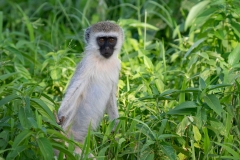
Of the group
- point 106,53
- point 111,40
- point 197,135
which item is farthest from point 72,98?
point 197,135

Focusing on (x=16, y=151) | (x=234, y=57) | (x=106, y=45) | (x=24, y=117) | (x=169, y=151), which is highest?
(x=106, y=45)

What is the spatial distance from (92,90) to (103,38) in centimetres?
68

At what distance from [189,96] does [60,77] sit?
5.01ft

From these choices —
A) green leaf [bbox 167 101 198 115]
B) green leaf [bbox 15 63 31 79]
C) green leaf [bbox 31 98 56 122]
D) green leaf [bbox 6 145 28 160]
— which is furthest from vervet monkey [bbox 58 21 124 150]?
green leaf [bbox 6 145 28 160]

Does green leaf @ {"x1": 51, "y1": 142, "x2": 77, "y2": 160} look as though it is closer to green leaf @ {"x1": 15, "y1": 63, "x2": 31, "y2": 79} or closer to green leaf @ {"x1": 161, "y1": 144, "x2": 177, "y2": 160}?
green leaf @ {"x1": 161, "y1": 144, "x2": 177, "y2": 160}

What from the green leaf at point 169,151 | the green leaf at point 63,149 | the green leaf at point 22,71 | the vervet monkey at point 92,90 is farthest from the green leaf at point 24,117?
the green leaf at point 22,71

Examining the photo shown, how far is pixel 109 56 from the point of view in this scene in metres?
6.79

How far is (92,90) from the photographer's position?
21.4 ft

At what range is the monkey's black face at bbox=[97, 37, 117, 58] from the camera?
6.75m

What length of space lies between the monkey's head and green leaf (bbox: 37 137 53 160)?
2.00 metres

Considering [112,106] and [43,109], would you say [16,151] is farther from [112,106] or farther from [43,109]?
[112,106]

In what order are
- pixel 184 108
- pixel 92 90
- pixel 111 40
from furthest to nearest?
pixel 111 40 < pixel 92 90 < pixel 184 108

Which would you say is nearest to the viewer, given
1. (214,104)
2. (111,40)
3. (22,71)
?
(214,104)

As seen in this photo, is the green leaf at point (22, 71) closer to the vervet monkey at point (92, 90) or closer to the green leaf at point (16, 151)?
the vervet monkey at point (92, 90)
